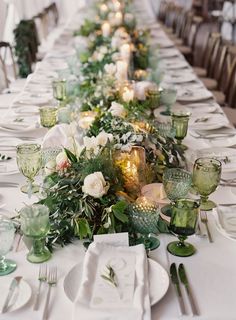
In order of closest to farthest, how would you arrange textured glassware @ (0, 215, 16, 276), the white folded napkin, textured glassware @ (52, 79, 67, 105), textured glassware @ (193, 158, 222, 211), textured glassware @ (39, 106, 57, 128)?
the white folded napkin
textured glassware @ (0, 215, 16, 276)
textured glassware @ (193, 158, 222, 211)
textured glassware @ (39, 106, 57, 128)
textured glassware @ (52, 79, 67, 105)

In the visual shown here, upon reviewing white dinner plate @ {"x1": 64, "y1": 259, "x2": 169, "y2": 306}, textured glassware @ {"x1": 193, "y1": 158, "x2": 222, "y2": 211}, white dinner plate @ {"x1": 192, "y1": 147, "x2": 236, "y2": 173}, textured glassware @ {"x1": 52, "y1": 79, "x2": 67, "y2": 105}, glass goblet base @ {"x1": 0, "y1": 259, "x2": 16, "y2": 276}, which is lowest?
white dinner plate @ {"x1": 192, "y1": 147, "x2": 236, "y2": 173}

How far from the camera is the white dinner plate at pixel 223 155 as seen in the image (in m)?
1.84

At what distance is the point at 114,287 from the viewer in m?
1.08

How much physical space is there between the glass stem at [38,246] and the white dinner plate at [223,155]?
2.70 ft

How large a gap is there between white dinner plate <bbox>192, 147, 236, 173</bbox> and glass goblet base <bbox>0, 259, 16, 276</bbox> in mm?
901

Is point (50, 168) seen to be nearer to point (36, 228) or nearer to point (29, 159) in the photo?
point (29, 159)

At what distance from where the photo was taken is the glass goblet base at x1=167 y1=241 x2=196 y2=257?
4.15 feet

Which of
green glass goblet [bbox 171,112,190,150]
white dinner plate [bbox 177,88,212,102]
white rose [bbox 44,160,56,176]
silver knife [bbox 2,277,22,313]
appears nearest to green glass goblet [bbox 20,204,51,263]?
silver knife [bbox 2,277,22,313]

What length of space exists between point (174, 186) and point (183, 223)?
0.76 ft

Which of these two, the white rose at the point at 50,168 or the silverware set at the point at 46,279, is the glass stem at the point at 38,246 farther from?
the white rose at the point at 50,168

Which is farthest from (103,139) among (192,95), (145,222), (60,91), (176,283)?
(192,95)

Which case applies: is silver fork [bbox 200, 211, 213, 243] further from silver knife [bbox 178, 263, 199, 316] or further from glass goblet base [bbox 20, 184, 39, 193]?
glass goblet base [bbox 20, 184, 39, 193]

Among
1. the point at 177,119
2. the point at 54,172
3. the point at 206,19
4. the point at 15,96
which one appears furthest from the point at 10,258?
the point at 206,19

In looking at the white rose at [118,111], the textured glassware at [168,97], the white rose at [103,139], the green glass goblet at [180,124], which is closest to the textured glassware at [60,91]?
the textured glassware at [168,97]
